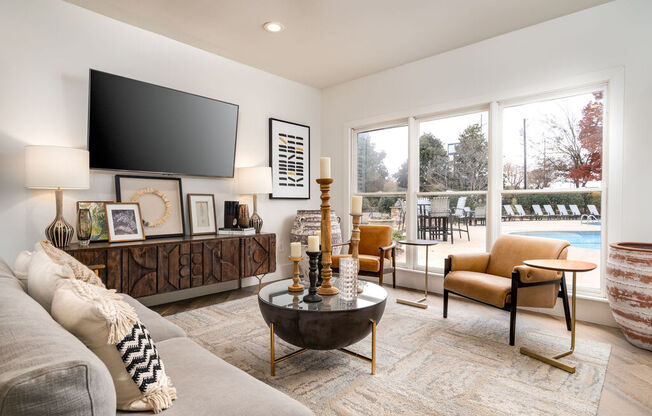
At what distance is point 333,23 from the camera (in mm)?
3201

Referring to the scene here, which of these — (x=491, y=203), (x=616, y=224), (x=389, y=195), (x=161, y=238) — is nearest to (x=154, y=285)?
(x=161, y=238)

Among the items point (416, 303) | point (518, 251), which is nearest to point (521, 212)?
point (518, 251)

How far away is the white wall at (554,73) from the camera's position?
275 cm

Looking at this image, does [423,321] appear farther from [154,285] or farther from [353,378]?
[154,285]

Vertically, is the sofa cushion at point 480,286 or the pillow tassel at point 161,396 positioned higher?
the pillow tassel at point 161,396

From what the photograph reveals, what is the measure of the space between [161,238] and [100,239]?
518mm

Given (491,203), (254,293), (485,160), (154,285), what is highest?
(485,160)

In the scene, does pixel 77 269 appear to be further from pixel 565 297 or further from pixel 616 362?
pixel 565 297

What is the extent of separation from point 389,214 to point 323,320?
287 centimetres

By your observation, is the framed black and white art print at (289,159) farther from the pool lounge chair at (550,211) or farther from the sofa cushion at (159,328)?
the pool lounge chair at (550,211)

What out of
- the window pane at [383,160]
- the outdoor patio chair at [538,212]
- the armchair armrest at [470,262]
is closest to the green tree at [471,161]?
the outdoor patio chair at [538,212]

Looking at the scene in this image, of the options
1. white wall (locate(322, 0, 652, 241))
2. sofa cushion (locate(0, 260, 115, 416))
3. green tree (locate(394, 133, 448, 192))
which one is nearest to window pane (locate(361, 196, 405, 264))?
green tree (locate(394, 133, 448, 192))

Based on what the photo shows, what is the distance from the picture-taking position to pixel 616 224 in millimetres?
2855

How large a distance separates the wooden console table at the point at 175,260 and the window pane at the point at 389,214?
1.49 m
